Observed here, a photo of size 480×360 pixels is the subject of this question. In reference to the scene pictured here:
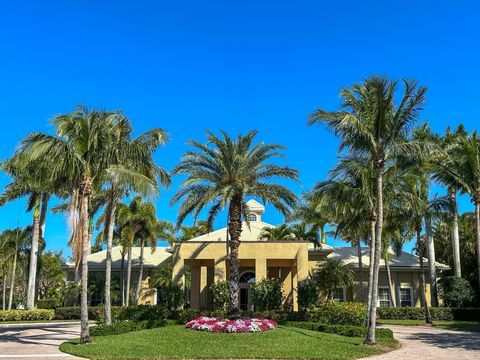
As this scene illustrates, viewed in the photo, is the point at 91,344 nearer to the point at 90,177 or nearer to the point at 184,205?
the point at 90,177

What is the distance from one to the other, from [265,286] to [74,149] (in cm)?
1381

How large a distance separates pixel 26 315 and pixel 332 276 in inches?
882

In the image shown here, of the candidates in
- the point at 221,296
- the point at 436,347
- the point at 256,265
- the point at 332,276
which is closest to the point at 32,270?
the point at 221,296

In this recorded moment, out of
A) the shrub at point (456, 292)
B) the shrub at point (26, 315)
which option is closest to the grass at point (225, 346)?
the shrub at point (26, 315)

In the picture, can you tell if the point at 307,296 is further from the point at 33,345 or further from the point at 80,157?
the point at 80,157

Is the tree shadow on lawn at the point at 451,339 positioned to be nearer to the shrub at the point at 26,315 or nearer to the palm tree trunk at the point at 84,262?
the palm tree trunk at the point at 84,262

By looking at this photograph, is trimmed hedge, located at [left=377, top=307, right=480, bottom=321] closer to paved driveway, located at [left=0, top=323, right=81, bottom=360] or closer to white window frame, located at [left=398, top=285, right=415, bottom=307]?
white window frame, located at [left=398, top=285, right=415, bottom=307]

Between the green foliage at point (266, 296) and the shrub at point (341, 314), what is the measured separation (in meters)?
2.99

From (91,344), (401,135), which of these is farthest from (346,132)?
(91,344)

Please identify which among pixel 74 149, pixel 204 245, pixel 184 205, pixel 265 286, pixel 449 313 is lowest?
pixel 449 313

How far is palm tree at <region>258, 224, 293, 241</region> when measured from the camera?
36.1m

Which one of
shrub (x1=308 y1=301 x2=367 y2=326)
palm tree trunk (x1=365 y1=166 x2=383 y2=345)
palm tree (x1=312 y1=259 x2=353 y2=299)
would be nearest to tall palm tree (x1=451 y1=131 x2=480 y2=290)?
palm tree (x1=312 y1=259 x2=353 y2=299)

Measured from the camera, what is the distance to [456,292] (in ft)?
109

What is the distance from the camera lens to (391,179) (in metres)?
23.8
